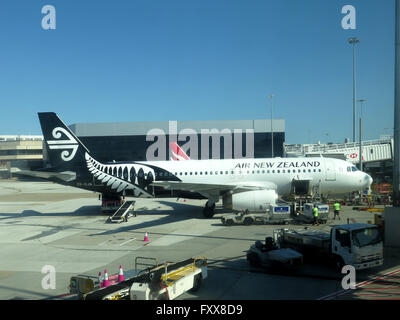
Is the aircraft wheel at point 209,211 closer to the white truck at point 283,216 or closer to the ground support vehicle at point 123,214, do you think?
the white truck at point 283,216

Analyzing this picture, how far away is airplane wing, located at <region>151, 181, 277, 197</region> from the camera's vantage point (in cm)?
2350

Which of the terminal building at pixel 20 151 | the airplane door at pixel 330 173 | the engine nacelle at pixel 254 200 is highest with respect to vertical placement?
the terminal building at pixel 20 151

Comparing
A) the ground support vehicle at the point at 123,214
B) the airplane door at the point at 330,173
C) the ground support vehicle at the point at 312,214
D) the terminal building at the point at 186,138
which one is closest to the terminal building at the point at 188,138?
the terminal building at the point at 186,138

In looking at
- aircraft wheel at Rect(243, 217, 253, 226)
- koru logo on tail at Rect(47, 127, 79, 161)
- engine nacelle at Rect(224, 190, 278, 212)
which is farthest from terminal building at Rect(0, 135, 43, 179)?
aircraft wheel at Rect(243, 217, 253, 226)

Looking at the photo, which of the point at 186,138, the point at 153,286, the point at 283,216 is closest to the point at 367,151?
the point at 283,216

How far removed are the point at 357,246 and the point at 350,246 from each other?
25 centimetres

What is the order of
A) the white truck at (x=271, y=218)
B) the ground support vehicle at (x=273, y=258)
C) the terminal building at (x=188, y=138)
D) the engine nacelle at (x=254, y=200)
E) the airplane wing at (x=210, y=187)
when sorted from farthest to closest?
the terminal building at (x=188, y=138), the airplane wing at (x=210, y=187), the engine nacelle at (x=254, y=200), the white truck at (x=271, y=218), the ground support vehicle at (x=273, y=258)

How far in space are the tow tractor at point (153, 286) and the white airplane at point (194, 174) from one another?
1364cm

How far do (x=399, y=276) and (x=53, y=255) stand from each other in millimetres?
16095

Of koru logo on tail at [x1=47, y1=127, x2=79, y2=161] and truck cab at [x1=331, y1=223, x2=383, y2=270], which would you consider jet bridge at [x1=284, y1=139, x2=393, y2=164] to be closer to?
koru logo on tail at [x1=47, y1=127, x2=79, y2=161]

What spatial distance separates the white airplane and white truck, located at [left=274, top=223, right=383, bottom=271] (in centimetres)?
1069

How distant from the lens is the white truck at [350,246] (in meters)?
12.4

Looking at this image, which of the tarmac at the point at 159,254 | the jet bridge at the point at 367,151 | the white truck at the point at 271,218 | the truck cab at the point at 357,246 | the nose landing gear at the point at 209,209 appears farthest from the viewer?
the jet bridge at the point at 367,151

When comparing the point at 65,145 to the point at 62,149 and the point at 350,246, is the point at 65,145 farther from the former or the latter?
the point at 350,246
